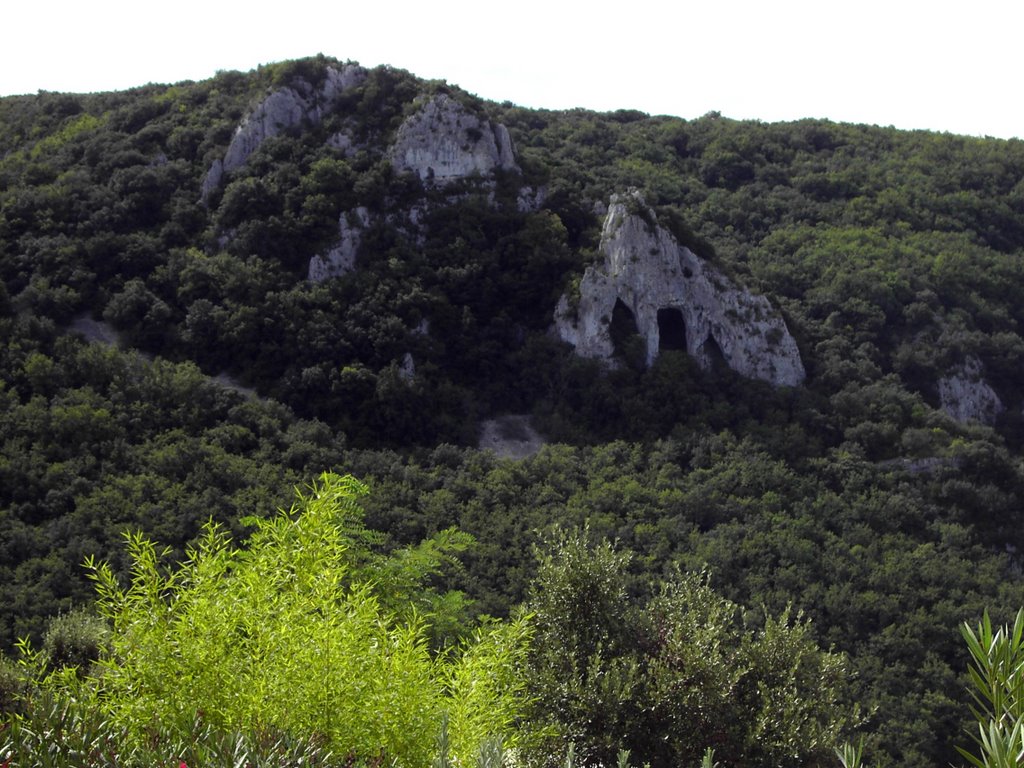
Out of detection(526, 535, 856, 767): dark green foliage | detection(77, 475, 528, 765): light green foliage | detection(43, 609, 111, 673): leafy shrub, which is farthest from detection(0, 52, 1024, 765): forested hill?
detection(77, 475, 528, 765): light green foliage

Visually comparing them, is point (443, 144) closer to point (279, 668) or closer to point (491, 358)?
point (491, 358)

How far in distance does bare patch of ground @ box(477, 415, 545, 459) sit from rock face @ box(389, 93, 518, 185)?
13.1 m

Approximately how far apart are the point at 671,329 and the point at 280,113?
22176 mm

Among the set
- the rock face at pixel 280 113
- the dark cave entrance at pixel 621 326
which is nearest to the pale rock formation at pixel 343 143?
the rock face at pixel 280 113

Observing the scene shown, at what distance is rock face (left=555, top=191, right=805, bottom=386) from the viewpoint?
43.0m

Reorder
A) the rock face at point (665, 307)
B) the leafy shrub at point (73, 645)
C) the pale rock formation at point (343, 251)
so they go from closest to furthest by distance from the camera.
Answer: the leafy shrub at point (73, 645) → the pale rock formation at point (343, 251) → the rock face at point (665, 307)

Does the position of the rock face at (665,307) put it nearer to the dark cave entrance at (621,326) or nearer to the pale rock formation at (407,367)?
the dark cave entrance at (621,326)

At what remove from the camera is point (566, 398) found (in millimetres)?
41812

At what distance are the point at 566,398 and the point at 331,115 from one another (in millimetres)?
19646

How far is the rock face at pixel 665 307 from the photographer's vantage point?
42969 millimetres

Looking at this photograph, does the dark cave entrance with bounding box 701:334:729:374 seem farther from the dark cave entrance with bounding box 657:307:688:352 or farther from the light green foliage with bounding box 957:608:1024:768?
the light green foliage with bounding box 957:608:1024:768

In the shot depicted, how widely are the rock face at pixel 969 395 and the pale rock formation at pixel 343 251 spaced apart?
28498 mm

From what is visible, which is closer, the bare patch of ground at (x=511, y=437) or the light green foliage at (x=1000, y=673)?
the light green foliage at (x=1000, y=673)

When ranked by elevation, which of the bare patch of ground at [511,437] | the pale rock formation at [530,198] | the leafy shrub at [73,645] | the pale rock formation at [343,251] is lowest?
the bare patch of ground at [511,437]
